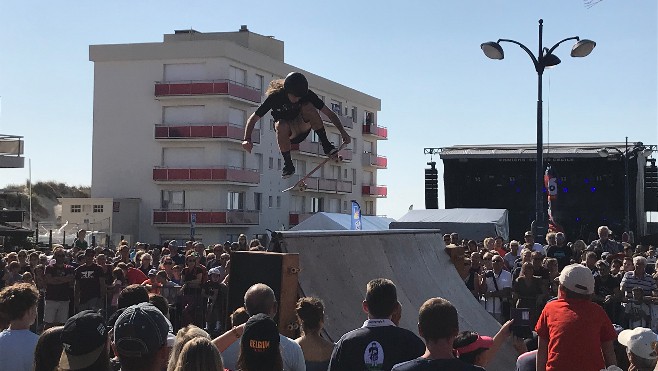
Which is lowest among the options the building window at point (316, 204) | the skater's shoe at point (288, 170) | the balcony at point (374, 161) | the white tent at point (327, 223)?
the white tent at point (327, 223)

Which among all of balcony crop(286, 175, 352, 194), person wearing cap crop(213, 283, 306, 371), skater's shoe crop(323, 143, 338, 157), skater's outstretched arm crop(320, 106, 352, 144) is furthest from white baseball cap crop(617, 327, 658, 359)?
balcony crop(286, 175, 352, 194)

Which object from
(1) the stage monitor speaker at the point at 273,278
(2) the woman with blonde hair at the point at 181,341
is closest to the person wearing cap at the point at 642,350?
(2) the woman with blonde hair at the point at 181,341

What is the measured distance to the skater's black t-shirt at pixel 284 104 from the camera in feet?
33.3

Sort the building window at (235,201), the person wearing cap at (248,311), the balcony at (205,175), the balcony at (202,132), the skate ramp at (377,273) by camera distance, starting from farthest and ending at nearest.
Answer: the building window at (235,201) < the balcony at (205,175) < the balcony at (202,132) < the skate ramp at (377,273) < the person wearing cap at (248,311)

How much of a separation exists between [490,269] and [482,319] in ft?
9.03

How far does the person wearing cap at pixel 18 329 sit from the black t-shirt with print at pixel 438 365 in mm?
2339

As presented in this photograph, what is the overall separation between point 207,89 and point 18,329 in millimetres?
46397

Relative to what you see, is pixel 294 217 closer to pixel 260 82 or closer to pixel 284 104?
pixel 260 82

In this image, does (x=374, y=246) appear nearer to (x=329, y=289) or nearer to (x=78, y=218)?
(x=329, y=289)

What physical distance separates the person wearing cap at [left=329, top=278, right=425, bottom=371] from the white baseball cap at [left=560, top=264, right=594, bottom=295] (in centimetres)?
140

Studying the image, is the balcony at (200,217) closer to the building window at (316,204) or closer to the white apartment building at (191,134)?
the white apartment building at (191,134)

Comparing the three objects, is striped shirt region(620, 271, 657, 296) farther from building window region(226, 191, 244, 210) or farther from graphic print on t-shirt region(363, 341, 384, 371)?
building window region(226, 191, 244, 210)

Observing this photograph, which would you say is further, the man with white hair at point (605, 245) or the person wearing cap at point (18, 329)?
the man with white hair at point (605, 245)

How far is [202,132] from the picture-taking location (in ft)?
169
